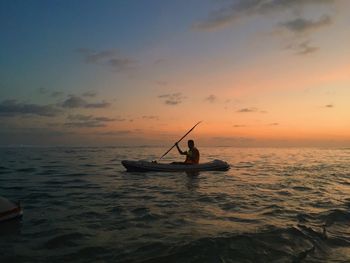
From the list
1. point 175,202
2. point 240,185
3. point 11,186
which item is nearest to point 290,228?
point 175,202

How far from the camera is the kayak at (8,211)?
837 cm

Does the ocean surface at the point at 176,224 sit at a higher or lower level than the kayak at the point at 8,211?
lower

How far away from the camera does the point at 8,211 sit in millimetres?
8461

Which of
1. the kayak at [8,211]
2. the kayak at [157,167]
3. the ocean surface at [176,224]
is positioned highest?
the kayak at [157,167]

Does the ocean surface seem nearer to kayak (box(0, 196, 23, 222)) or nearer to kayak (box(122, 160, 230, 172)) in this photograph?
kayak (box(0, 196, 23, 222))

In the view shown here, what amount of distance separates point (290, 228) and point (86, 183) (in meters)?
10.5

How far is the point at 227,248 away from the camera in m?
6.88

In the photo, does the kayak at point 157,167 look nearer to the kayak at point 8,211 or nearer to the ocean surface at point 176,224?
the ocean surface at point 176,224

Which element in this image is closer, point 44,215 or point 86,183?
point 44,215

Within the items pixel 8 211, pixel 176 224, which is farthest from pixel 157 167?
pixel 8 211

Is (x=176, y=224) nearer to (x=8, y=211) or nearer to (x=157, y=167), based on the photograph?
(x=8, y=211)

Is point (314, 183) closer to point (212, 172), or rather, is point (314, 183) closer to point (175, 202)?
point (212, 172)

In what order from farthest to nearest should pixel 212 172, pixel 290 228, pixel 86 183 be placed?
pixel 212 172
pixel 86 183
pixel 290 228

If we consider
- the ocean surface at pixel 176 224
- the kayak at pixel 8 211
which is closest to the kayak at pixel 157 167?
the ocean surface at pixel 176 224
